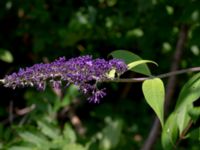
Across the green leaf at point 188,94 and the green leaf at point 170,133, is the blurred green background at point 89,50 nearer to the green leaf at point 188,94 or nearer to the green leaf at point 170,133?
the green leaf at point 170,133

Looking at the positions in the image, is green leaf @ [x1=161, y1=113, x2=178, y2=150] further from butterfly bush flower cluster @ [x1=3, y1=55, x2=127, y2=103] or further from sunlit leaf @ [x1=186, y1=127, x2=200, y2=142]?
butterfly bush flower cluster @ [x1=3, y1=55, x2=127, y2=103]

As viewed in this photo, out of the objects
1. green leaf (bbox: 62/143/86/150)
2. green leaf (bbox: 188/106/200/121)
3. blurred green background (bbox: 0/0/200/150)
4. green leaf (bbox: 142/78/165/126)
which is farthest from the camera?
blurred green background (bbox: 0/0/200/150)

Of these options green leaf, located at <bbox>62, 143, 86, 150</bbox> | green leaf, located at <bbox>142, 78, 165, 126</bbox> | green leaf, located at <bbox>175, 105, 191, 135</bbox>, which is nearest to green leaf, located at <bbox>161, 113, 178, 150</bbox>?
green leaf, located at <bbox>175, 105, 191, 135</bbox>

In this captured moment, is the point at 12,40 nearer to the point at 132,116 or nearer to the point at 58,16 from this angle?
the point at 58,16

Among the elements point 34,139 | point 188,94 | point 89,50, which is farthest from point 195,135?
point 89,50

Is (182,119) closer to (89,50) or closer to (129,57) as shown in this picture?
(129,57)

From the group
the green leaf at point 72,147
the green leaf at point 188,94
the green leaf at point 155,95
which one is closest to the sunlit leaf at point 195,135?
the green leaf at point 188,94

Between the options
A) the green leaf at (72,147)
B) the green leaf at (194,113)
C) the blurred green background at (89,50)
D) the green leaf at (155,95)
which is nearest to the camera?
the green leaf at (155,95)
